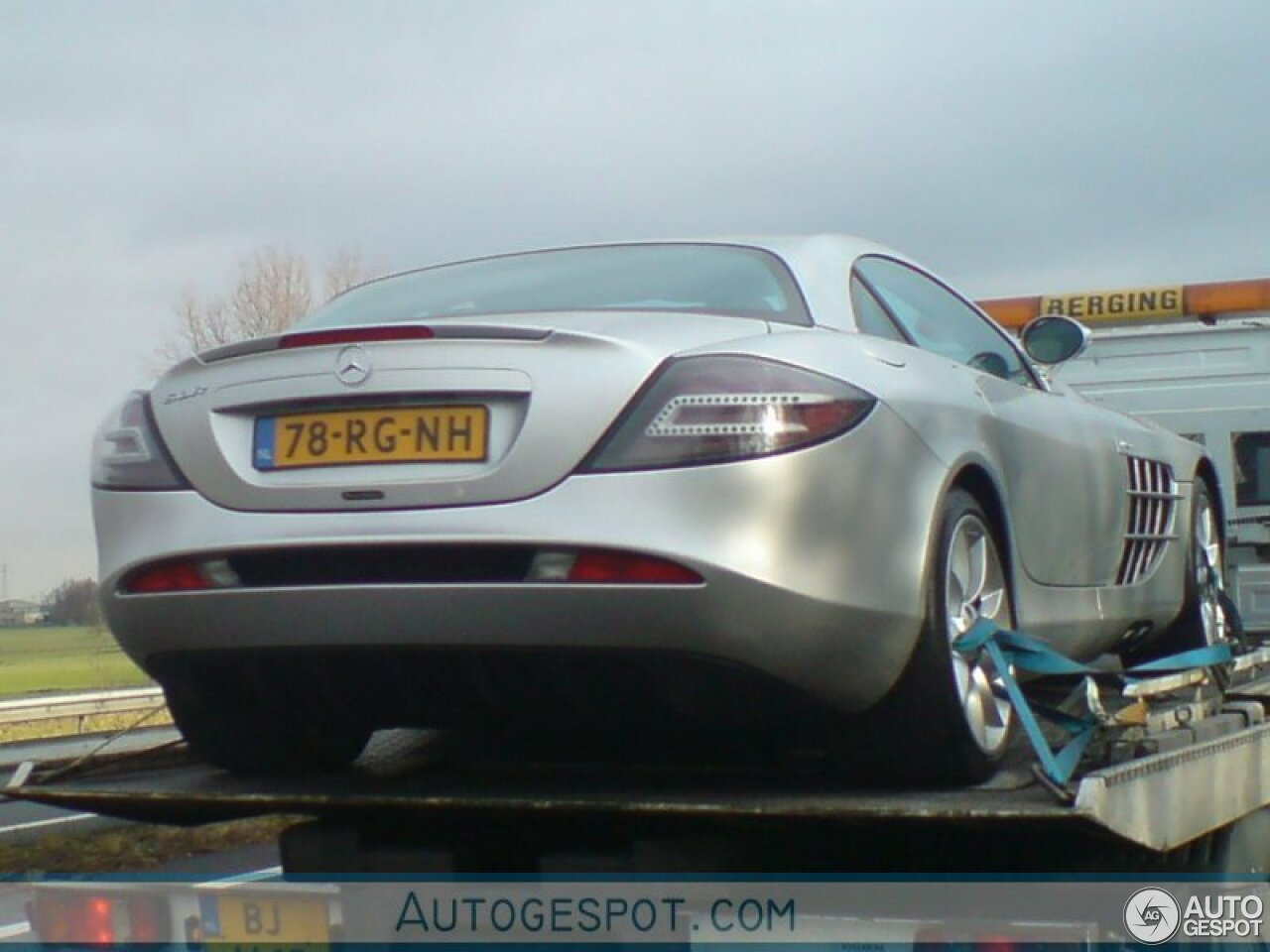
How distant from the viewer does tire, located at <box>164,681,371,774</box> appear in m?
4.09

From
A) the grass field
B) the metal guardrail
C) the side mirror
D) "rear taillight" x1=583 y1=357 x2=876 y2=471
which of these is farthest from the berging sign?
the grass field

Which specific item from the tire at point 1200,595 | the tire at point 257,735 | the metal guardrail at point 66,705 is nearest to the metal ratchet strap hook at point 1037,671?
the tire at point 257,735

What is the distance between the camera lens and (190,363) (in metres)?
3.92

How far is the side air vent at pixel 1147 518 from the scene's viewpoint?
5359 millimetres

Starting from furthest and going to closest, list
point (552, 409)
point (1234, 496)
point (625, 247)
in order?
point (1234, 496), point (625, 247), point (552, 409)

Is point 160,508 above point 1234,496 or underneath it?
above

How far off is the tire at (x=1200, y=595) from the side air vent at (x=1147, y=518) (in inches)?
10.5

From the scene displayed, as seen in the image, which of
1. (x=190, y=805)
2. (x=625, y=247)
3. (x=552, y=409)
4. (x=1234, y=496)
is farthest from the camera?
(x=1234, y=496)

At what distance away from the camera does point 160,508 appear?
3.80m

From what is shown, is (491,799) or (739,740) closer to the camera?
(491,799)

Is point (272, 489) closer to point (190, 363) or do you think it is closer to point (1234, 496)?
point (190, 363)

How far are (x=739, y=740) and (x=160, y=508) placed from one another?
1.22 metres

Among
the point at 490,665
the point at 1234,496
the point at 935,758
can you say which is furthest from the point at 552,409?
the point at 1234,496

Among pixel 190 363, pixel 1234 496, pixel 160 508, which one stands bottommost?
pixel 1234 496
